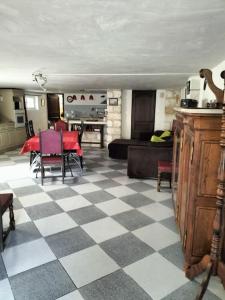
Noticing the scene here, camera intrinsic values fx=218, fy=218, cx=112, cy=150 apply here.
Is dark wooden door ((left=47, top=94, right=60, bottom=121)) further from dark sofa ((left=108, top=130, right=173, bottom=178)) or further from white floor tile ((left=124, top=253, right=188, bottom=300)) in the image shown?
white floor tile ((left=124, top=253, right=188, bottom=300))

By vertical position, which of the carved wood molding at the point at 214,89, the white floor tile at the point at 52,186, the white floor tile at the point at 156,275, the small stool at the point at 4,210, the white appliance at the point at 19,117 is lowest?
the white floor tile at the point at 156,275

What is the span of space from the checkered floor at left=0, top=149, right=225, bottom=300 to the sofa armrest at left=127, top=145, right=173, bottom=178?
1.54 ft

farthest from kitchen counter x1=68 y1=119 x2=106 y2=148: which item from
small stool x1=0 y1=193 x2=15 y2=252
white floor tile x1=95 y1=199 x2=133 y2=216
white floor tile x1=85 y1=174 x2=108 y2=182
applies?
small stool x1=0 y1=193 x2=15 y2=252

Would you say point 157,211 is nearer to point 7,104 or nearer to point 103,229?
point 103,229

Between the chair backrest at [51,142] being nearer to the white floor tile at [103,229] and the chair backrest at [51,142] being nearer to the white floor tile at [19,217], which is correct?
the white floor tile at [19,217]

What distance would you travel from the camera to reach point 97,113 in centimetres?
888

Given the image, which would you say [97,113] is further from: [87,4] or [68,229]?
[87,4]

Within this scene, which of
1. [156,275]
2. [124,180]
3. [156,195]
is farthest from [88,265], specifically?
[124,180]

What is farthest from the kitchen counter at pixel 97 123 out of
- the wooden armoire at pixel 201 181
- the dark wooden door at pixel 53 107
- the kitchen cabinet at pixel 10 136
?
the wooden armoire at pixel 201 181

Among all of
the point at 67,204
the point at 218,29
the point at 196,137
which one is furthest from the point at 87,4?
the point at 67,204

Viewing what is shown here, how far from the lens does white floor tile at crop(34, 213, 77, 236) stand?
256cm

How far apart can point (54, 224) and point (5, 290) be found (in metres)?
1.01

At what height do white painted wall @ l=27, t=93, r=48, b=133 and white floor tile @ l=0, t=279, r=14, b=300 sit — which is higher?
white painted wall @ l=27, t=93, r=48, b=133

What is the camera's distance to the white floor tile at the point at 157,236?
234 centimetres
